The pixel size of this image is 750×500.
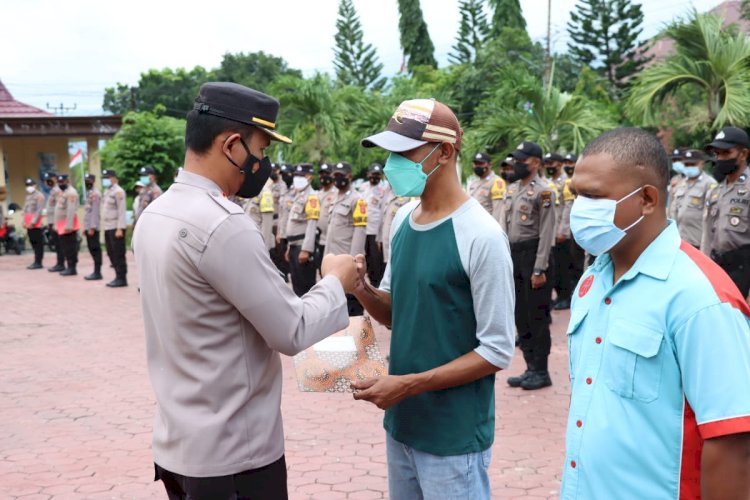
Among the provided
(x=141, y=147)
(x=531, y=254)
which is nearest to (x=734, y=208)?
(x=531, y=254)

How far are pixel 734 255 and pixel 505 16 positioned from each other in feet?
121

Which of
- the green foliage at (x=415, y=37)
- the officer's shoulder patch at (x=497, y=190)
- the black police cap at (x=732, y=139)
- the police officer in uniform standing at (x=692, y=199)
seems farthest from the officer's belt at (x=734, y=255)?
the green foliage at (x=415, y=37)

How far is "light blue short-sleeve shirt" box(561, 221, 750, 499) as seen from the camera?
1.61 meters

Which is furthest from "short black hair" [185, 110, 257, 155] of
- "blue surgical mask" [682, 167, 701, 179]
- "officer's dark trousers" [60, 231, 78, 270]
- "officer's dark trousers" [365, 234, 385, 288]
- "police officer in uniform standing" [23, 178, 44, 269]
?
"police officer in uniform standing" [23, 178, 44, 269]

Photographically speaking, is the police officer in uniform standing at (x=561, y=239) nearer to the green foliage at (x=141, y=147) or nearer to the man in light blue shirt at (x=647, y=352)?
the man in light blue shirt at (x=647, y=352)

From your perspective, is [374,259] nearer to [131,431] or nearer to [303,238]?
[303,238]

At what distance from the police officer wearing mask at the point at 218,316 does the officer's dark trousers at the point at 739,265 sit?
5.75 m

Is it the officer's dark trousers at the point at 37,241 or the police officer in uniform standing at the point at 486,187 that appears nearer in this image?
the police officer in uniform standing at the point at 486,187

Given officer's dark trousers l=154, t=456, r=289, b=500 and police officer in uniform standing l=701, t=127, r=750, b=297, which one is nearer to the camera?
officer's dark trousers l=154, t=456, r=289, b=500

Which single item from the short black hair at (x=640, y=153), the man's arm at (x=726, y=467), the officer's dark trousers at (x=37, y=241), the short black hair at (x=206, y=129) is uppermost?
the short black hair at (x=640, y=153)

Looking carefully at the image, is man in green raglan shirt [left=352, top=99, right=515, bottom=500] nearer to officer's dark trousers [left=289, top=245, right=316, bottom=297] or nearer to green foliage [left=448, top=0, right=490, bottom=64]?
officer's dark trousers [left=289, top=245, right=316, bottom=297]

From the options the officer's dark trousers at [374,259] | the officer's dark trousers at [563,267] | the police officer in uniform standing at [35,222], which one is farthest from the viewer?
the police officer in uniform standing at [35,222]

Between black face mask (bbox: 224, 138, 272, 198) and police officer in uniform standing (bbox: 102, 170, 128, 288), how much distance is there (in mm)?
12224

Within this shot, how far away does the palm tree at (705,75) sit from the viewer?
43.6 feet
